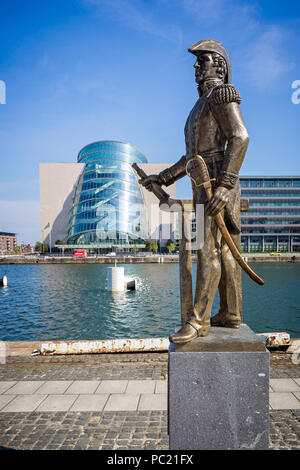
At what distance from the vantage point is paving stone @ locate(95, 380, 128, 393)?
4.83m

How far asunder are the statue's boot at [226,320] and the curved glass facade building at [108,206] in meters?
60.9

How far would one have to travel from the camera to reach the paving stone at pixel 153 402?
14.1 ft

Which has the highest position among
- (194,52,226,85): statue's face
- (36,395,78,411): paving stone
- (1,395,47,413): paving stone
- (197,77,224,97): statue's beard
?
(194,52,226,85): statue's face

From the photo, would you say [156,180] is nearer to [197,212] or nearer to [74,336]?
[197,212]

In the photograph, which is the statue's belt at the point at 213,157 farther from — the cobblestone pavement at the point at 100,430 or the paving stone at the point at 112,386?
the paving stone at the point at 112,386

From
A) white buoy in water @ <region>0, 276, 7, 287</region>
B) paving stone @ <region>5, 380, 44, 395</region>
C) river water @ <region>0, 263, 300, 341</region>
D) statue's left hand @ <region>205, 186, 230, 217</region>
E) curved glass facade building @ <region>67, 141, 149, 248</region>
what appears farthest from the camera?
curved glass facade building @ <region>67, 141, 149, 248</region>

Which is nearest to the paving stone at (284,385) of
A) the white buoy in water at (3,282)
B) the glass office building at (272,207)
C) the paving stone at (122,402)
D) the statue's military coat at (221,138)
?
the paving stone at (122,402)

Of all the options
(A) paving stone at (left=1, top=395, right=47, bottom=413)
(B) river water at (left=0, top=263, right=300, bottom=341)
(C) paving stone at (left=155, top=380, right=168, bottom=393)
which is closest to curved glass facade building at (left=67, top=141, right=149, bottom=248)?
(B) river water at (left=0, top=263, right=300, bottom=341)

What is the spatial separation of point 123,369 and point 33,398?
5.26 ft

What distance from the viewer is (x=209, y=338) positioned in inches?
117

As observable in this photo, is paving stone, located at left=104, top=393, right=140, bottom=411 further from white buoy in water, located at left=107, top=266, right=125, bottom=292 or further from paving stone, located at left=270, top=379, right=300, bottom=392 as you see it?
white buoy in water, located at left=107, top=266, right=125, bottom=292

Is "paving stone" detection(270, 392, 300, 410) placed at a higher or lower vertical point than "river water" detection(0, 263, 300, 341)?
higher

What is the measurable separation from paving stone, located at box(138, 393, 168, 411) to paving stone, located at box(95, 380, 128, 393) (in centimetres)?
42

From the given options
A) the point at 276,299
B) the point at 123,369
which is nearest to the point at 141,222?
the point at 276,299
